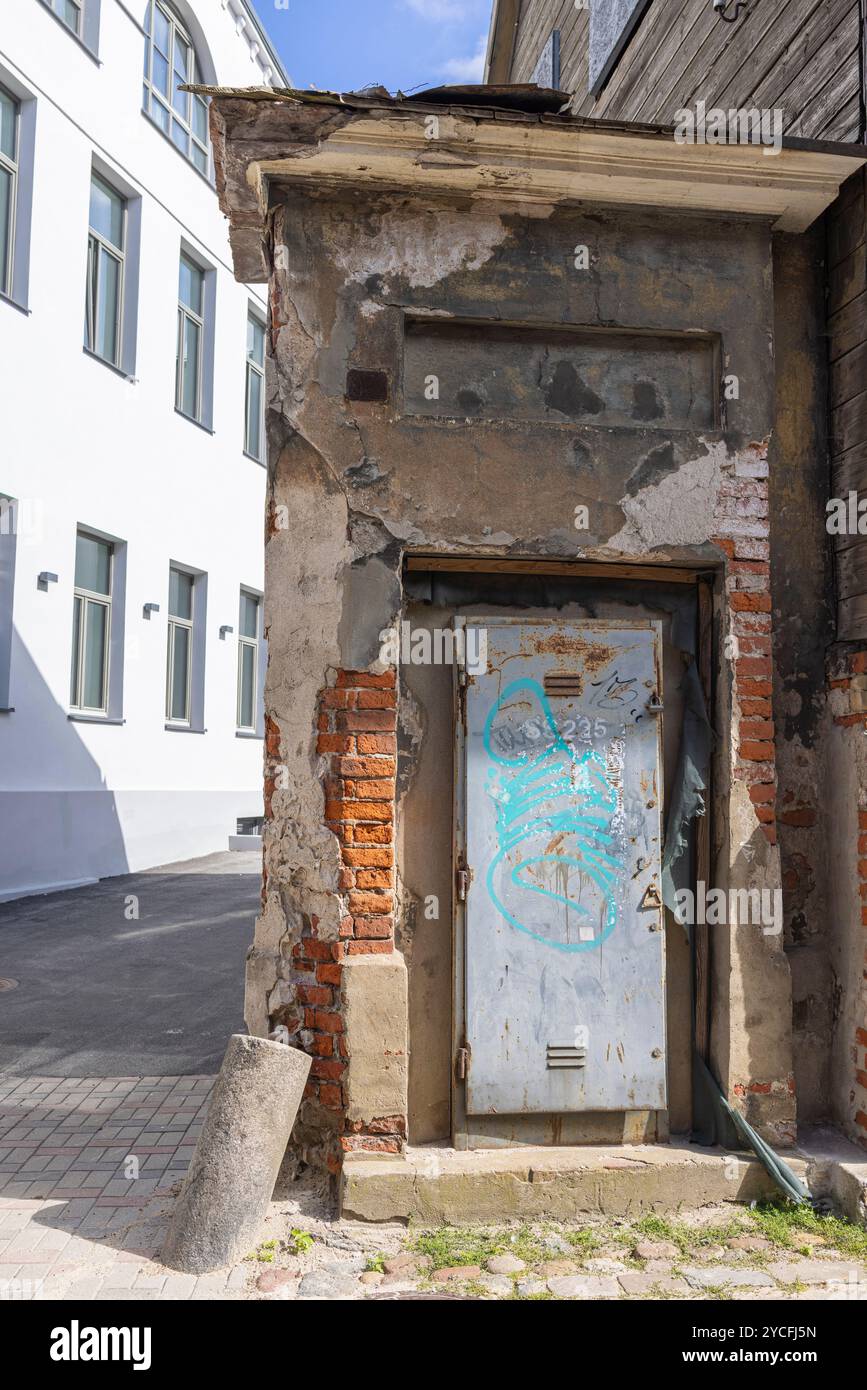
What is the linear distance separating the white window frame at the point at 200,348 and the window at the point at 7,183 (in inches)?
147

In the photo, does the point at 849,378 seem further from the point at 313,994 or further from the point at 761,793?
the point at 313,994

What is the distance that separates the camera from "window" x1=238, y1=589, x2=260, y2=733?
17531mm

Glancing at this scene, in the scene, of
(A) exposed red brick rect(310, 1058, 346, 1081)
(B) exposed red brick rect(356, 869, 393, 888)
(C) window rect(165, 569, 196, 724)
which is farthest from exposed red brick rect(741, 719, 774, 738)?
(C) window rect(165, 569, 196, 724)

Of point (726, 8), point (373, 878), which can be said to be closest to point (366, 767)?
point (373, 878)

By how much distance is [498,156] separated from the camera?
4.43m

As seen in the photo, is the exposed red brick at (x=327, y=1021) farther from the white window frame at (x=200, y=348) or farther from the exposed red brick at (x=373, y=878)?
the white window frame at (x=200, y=348)

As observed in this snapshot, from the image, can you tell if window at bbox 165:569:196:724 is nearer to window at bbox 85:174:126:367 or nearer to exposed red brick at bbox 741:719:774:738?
window at bbox 85:174:126:367

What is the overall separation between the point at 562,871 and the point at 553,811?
0.25 m

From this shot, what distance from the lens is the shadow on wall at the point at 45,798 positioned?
11.4m

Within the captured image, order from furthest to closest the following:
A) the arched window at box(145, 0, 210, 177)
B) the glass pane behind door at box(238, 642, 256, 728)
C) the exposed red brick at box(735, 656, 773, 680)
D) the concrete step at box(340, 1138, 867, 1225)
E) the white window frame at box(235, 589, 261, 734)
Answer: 1. the glass pane behind door at box(238, 642, 256, 728)
2. the white window frame at box(235, 589, 261, 734)
3. the arched window at box(145, 0, 210, 177)
4. the exposed red brick at box(735, 656, 773, 680)
5. the concrete step at box(340, 1138, 867, 1225)

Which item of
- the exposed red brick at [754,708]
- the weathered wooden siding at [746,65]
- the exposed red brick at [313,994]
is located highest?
the weathered wooden siding at [746,65]

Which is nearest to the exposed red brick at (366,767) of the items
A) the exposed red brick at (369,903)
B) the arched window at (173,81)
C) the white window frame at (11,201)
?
the exposed red brick at (369,903)

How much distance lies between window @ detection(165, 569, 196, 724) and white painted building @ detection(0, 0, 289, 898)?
4 cm
